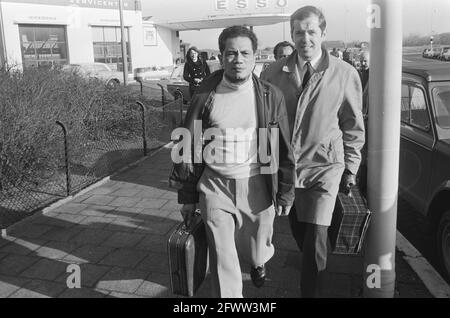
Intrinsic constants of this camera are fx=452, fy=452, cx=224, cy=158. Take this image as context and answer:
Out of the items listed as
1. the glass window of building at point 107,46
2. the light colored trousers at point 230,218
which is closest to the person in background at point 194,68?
the light colored trousers at point 230,218

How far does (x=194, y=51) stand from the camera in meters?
10.2

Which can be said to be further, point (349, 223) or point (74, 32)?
point (74, 32)

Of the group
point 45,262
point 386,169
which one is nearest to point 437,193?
point 386,169

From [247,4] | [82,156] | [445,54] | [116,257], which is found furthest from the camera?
[247,4]

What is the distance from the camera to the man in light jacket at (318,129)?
293 cm

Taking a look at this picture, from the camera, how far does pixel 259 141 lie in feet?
9.09

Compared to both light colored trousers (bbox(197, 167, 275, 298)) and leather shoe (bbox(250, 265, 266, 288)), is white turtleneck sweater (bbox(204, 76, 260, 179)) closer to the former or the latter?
light colored trousers (bbox(197, 167, 275, 298))

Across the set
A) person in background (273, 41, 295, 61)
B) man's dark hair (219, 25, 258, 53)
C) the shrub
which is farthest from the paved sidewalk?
person in background (273, 41, 295, 61)

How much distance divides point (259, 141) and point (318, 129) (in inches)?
17.3

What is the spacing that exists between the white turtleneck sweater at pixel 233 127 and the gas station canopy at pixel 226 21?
32402 mm

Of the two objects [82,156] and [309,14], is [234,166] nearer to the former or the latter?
[309,14]

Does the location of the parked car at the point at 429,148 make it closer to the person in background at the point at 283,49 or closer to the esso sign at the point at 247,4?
the person in background at the point at 283,49

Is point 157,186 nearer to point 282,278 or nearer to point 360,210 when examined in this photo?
point 282,278

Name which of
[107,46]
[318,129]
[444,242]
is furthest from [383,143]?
[107,46]
